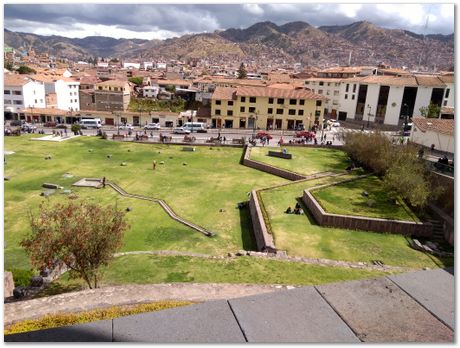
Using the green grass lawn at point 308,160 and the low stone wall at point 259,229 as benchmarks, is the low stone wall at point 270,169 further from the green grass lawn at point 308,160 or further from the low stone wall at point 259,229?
the low stone wall at point 259,229

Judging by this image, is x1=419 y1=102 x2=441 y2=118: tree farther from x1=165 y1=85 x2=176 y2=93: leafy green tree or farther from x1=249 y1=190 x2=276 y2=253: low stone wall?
x1=165 y1=85 x2=176 y2=93: leafy green tree

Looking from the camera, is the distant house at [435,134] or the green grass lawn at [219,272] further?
the distant house at [435,134]

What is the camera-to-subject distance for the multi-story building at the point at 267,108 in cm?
5956

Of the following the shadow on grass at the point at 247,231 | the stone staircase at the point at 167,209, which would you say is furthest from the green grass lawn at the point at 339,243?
the stone staircase at the point at 167,209

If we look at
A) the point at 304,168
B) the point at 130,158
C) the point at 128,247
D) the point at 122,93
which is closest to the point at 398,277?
the point at 128,247

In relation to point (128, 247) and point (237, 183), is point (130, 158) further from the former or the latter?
point (128, 247)

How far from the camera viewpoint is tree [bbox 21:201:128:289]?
11844 millimetres

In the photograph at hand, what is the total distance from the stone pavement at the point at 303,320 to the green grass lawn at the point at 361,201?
659 inches

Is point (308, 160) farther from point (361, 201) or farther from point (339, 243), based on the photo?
point (339, 243)

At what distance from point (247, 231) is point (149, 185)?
1096cm

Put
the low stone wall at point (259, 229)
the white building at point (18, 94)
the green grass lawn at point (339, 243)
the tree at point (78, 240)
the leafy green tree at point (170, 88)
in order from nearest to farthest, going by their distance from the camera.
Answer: the tree at point (78, 240) < the green grass lawn at point (339, 243) < the low stone wall at point (259, 229) < the white building at point (18, 94) < the leafy green tree at point (170, 88)

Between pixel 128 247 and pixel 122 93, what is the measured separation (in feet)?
180

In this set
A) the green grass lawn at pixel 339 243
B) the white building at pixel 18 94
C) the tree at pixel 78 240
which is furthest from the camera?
the white building at pixel 18 94

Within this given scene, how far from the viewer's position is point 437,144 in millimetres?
31047
